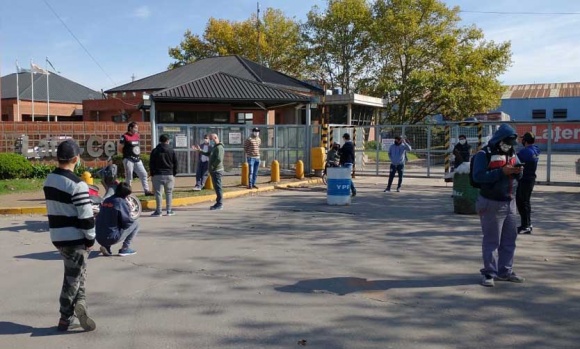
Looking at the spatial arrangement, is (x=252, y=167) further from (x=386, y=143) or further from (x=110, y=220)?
(x=386, y=143)

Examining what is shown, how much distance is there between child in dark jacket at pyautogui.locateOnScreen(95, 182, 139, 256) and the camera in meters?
7.85

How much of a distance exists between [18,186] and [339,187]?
9.07 meters

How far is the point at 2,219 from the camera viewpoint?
39.3ft

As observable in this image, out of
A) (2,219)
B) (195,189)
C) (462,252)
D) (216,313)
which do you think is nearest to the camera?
(216,313)

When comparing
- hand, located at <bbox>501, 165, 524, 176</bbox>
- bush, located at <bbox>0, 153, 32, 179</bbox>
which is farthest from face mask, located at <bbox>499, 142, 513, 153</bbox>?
bush, located at <bbox>0, 153, 32, 179</bbox>

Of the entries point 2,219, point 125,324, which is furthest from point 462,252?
point 2,219

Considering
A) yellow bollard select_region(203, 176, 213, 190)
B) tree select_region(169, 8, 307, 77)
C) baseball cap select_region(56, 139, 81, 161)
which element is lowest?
yellow bollard select_region(203, 176, 213, 190)

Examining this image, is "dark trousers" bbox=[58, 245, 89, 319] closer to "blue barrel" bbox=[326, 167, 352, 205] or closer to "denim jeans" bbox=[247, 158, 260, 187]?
"blue barrel" bbox=[326, 167, 352, 205]

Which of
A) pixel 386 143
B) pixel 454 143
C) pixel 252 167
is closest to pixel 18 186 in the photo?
pixel 252 167

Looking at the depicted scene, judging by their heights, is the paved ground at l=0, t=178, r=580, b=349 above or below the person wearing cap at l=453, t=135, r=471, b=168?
below

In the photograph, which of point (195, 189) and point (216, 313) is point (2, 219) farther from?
point (216, 313)

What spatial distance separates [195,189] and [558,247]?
10.2 metres

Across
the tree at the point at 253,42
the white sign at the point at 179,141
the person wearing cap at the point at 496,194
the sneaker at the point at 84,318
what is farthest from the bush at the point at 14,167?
the tree at the point at 253,42

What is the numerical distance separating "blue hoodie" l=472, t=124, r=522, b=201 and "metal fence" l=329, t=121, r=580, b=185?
13.6 meters
